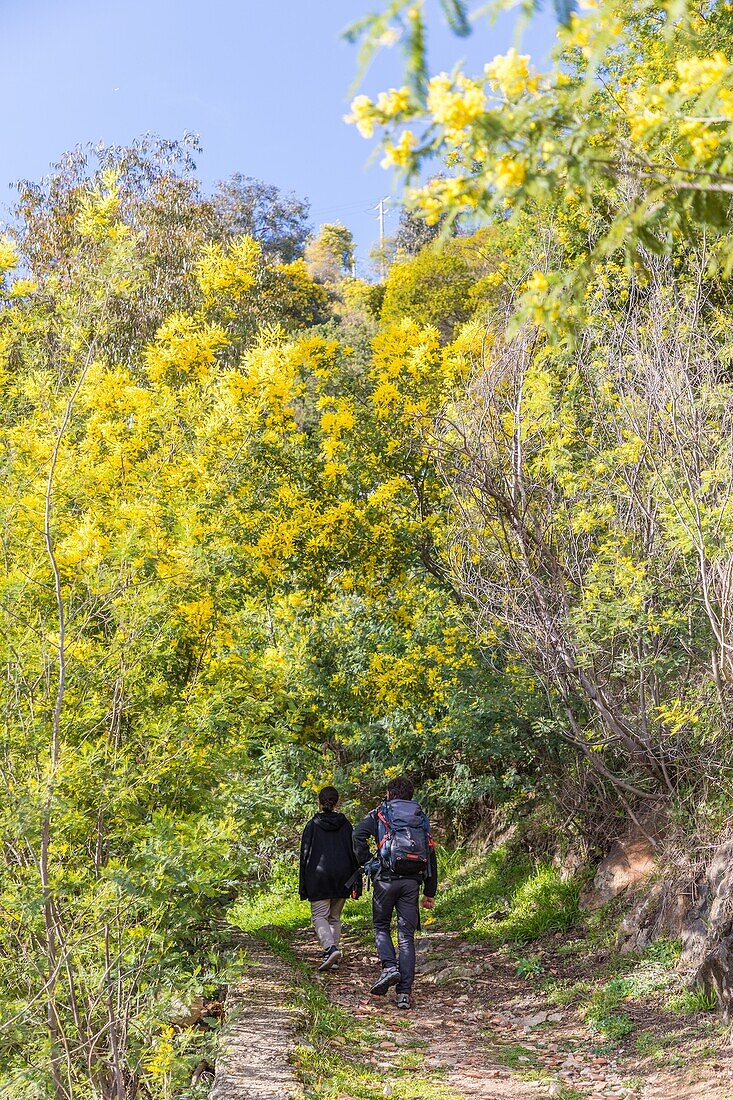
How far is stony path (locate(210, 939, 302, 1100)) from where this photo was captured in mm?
4242

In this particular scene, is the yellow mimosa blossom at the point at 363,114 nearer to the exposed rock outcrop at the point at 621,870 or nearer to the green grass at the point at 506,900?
the exposed rock outcrop at the point at 621,870

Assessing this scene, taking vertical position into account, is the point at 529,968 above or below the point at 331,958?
below

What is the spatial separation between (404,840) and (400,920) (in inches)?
20.2

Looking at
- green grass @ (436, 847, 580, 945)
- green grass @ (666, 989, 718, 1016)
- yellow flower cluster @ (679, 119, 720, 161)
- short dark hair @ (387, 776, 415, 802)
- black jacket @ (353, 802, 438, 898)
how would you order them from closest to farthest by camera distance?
1. yellow flower cluster @ (679, 119, 720, 161)
2. green grass @ (666, 989, 718, 1016)
3. black jacket @ (353, 802, 438, 898)
4. short dark hair @ (387, 776, 415, 802)
5. green grass @ (436, 847, 580, 945)

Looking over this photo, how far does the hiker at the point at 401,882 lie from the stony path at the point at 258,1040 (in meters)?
0.68

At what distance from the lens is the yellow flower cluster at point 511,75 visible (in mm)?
2158

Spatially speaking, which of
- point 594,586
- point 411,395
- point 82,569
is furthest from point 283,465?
point 82,569

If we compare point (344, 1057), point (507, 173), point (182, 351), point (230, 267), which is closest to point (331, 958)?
point (344, 1057)

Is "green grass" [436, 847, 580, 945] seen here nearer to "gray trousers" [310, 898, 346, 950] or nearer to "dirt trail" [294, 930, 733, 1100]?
"dirt trail" [294, 930, 733, 1100]

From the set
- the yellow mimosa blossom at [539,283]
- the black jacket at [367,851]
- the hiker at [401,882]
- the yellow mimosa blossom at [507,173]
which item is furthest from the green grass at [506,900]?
the yellow mimosa blossom at [507,173]

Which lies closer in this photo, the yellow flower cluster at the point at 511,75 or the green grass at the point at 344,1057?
the yellow flower cluster at the point at 511,75

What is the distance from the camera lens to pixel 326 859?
714 centimetres

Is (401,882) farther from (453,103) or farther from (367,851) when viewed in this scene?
(453,103)

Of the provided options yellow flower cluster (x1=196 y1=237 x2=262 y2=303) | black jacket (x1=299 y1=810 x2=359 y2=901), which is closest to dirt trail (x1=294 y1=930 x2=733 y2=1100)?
black jacket (x1=299 y1=810 x2=359 y2=901)
